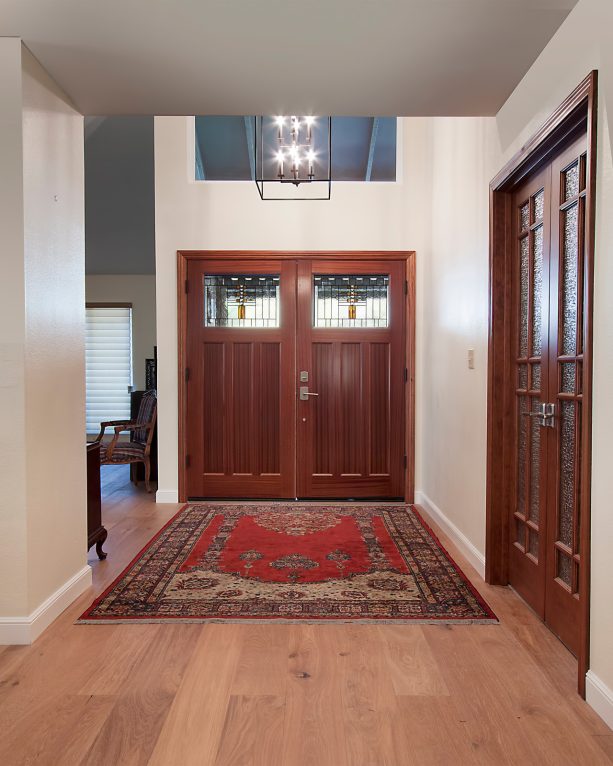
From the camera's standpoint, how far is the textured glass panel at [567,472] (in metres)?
2.31

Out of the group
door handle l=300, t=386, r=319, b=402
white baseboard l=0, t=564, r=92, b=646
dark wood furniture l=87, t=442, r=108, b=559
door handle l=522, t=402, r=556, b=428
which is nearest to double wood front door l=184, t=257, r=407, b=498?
door handle l=300, t=386, r=319, b=402

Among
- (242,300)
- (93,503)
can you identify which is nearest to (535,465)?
(93,503)

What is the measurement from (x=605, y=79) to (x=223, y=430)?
152 inches

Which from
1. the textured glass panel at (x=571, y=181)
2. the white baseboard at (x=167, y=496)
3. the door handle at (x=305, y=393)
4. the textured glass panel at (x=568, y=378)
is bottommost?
the white baseboard at (x=167, y=496)

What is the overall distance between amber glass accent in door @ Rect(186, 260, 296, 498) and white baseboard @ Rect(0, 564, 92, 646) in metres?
2.22

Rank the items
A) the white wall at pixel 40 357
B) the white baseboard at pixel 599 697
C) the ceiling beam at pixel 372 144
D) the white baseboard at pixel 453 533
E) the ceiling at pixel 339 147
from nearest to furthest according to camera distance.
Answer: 1. the white baseboard at pixel 599 697
2. the white wall at pixel 40 357
3. the white baseboard at pixel 453 533
4. the ceiling at pixel 339 147
5. the ceiling beam at pixel 372 144

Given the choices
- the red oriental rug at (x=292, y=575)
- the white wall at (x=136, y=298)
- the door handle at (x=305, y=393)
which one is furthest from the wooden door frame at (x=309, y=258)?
the white wall at (x=136, y=298)

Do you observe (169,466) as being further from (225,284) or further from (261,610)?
(261,610)

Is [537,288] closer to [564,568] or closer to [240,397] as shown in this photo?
[564,568]

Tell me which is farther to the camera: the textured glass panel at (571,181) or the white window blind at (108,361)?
the white window blind at (108,361)

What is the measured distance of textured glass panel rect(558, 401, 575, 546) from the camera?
2.31 meters

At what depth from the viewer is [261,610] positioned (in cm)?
272

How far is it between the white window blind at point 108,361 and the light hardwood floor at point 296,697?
23.0 feet

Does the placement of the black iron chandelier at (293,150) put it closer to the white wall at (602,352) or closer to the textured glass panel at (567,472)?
the white wall at (602,352)
